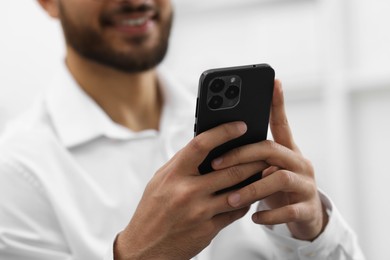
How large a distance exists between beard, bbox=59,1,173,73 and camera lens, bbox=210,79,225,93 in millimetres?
408

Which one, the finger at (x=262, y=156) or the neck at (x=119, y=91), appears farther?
the neck at (x=119, y=91)

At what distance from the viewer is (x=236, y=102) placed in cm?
69

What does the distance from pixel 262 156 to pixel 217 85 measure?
95mm

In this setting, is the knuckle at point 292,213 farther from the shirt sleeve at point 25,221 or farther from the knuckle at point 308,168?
the shirt sleeve at point 25,221

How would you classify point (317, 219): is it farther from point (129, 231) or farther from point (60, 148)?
point (60, 148)

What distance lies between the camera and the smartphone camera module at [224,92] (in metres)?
0.66

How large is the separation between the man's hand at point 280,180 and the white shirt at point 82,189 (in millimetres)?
81

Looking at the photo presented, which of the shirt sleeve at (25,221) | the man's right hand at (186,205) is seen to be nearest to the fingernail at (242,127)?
the man's right hand at (186,205)

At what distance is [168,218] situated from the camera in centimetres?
70

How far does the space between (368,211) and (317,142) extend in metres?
0.24

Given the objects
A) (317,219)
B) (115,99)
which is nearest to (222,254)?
(317,219)

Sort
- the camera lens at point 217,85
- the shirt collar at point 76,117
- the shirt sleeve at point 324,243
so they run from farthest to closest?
the shirt collar at point 76,117 < the shirt sleeve at point 324,243 < the camera lens at point 217,85

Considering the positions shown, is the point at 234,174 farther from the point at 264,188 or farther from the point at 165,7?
the point at 165,7

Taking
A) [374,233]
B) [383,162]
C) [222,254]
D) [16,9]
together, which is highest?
[16,9]
